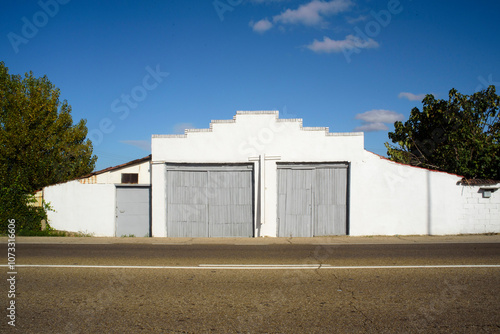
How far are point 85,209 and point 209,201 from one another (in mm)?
5213

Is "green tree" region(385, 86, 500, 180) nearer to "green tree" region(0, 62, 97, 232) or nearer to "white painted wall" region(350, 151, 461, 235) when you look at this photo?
"white painted wall" region(350, 151, 461, 235)

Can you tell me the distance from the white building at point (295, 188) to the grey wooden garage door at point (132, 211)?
0.53m

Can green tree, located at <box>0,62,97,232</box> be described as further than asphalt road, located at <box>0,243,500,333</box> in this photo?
Yes

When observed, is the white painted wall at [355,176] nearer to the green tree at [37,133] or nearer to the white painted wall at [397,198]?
the white painted wall at [397,198]

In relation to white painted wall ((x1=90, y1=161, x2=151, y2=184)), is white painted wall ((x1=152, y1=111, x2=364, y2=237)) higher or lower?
higher

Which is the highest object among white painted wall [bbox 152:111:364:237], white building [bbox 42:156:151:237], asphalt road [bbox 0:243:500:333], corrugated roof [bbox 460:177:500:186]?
white painted wall [bbox 152:111:364:237]

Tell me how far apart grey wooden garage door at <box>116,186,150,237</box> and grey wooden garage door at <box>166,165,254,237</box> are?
103 centimetres

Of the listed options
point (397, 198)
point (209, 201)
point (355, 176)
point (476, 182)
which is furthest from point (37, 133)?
point (476, 182)

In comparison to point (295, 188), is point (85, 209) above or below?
below

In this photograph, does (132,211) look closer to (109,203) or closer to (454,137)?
(109,203)

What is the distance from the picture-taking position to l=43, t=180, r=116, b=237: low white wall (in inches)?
610

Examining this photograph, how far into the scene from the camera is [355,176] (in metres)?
15.2

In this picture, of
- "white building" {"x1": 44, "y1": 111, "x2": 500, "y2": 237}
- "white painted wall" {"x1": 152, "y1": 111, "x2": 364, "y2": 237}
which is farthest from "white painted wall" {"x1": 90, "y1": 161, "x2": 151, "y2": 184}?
"white painted wall" {"x1": 152, "y1": 111, "x2": 364, "y2": 237}

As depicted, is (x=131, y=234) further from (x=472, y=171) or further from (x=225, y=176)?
(x=472, y=171)
